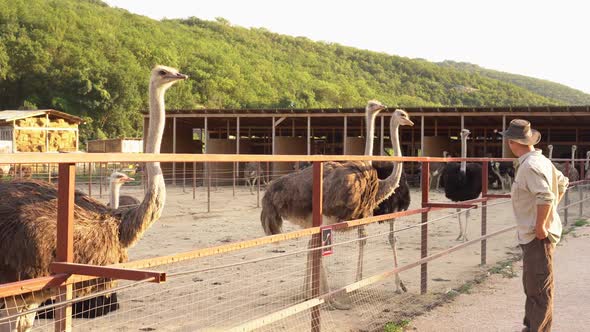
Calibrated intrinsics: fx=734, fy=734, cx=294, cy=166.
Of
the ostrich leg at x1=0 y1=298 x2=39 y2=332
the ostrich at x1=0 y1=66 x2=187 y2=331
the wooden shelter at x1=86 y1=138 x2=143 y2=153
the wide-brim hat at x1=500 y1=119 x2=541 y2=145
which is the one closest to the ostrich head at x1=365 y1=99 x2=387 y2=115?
the wide-brim hat at x1=500 y1=119 x2=541 y2=145

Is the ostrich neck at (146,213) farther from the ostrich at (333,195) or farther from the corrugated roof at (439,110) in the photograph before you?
the corrugated roof at (439,110)

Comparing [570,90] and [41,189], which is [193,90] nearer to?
[41,189]

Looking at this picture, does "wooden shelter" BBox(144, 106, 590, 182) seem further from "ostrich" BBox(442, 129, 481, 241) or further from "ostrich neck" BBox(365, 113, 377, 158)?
"ostrich neck" BBox(365, 113, 377, 158)

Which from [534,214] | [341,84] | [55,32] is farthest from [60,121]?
[341,84]

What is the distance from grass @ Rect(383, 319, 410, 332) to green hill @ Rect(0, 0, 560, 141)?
162ft

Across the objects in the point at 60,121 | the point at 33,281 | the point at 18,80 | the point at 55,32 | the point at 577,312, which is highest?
the point at 55,32

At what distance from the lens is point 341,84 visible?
9844 centimetres

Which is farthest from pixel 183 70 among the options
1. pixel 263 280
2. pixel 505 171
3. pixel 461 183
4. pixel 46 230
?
pixel 46 230

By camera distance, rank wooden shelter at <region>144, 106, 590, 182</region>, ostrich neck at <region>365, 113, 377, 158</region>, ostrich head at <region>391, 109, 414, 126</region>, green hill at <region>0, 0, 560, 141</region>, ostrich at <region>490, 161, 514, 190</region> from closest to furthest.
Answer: ostrich neck at <region>365, 113, 377, 158</region> < ostrich head at <region>391, 109, 414, 126</region> < ostrich at <region>490, 161, 514, 190</region> < wooden shelter at <region>144, 106, 590, 182</region> < green hill at <region>0, 0, 560, 141</region>

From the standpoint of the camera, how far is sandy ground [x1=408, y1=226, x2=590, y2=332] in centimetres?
571

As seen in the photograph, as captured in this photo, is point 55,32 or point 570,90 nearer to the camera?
point 55,32

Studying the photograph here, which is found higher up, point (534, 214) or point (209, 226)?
point (534, 214)

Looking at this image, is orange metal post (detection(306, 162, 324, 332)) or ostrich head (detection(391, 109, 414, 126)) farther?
ostrich head (detection(391, 109, 414, 126))

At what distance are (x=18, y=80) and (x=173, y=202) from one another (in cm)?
4725
